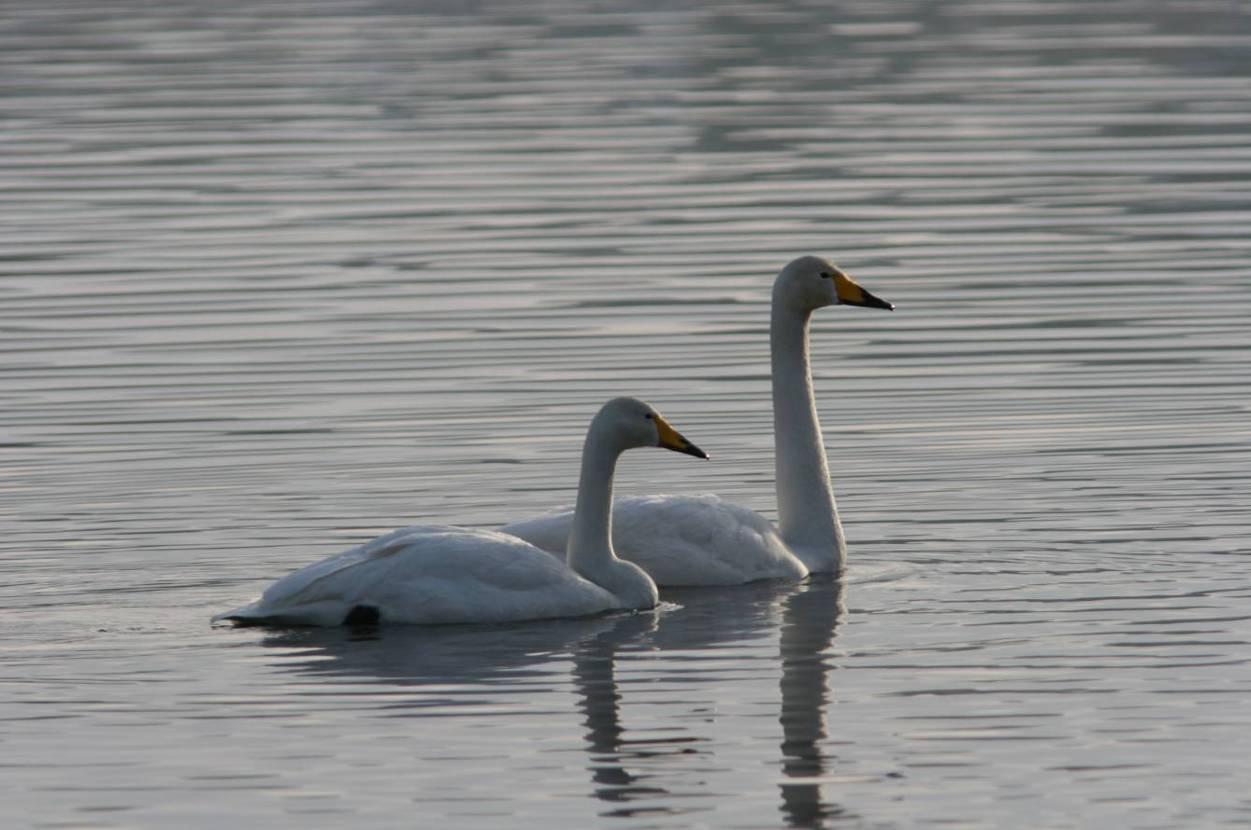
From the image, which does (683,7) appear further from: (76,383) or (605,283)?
(76,383)

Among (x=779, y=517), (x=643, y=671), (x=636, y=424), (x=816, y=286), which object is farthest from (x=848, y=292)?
(x=643, y=671)

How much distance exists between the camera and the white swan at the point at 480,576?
1316 cm

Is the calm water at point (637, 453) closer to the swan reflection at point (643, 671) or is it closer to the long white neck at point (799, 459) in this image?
the swan reflection at point (643, 671)

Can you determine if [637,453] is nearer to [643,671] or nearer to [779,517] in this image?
[779,517]

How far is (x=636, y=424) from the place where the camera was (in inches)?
543

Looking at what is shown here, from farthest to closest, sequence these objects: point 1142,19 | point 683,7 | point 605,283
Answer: point 683,7, point 1142,19, point 605,283

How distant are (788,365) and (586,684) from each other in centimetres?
372

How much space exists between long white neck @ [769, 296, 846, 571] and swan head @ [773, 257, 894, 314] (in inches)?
2.6

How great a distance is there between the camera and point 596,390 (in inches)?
750

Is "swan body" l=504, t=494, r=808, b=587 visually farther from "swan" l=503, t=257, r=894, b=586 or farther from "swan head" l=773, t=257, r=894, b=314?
"swan head" l=773, t=257, r=894, b=314

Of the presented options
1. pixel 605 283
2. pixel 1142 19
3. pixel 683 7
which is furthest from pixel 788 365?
pixel 683 7

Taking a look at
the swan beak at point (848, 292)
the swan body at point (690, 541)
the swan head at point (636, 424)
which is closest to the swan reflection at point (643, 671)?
the swan body at point (690, 541)

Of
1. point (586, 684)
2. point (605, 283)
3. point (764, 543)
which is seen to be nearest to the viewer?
point (586, 684)

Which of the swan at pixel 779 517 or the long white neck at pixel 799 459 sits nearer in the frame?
the swan at pixel 779 517
